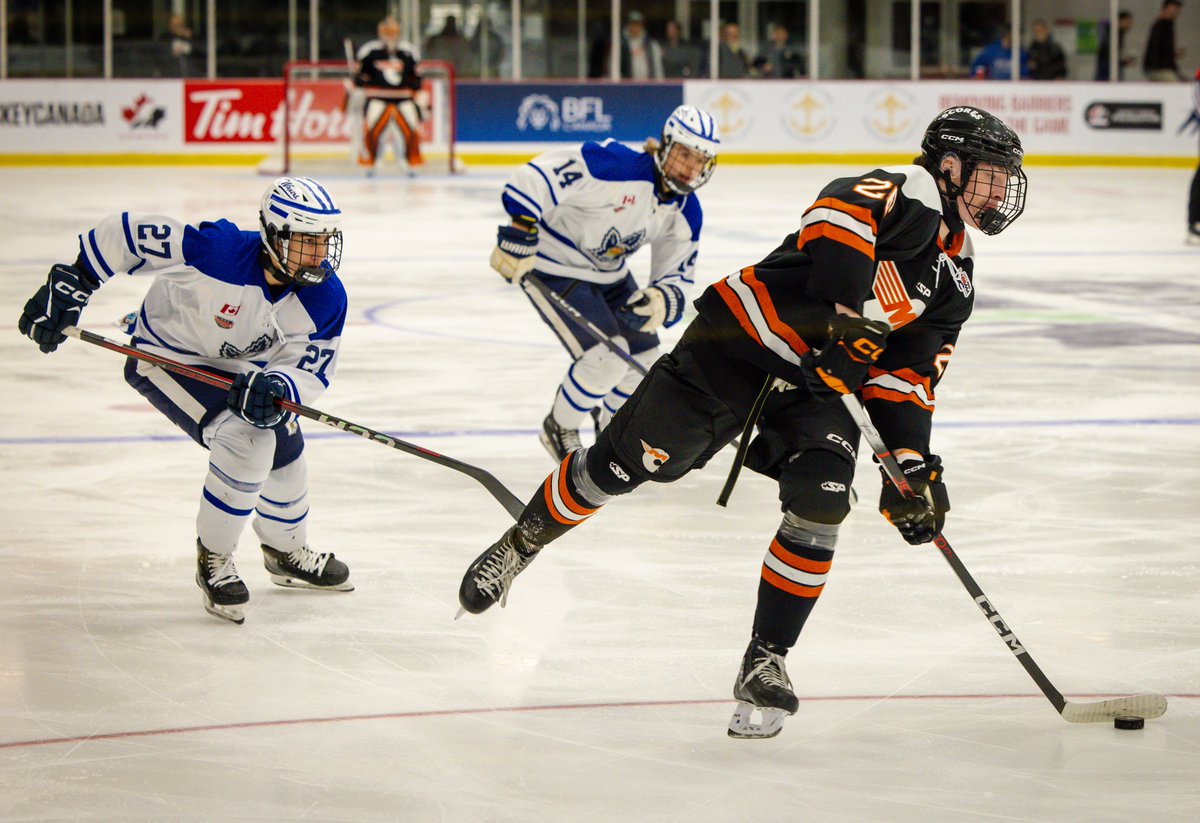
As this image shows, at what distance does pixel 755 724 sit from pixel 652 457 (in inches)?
19.2

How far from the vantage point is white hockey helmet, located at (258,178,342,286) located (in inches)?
134

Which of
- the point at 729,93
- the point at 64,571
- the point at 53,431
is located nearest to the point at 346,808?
the point at 64,571

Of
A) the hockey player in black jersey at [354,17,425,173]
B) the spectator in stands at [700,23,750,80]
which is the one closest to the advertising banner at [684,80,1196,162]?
the spectator in stands at [700,23,750,80]

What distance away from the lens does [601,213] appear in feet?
16.3

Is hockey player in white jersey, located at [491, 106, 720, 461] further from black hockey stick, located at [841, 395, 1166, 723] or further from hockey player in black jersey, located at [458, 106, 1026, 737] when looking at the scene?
black hockey stick, located at [841, 395, 1166, 723]

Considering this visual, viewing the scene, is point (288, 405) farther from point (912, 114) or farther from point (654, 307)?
point (912, 114)

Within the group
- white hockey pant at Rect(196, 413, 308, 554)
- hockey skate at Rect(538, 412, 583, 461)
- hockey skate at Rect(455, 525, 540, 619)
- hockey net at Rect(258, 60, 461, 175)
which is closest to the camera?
hockey skate at Rect(455, 525, 540, 619)

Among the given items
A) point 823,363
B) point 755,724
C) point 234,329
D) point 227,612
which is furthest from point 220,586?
point 823,363

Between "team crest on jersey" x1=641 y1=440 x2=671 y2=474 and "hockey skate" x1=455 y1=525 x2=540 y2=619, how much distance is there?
0.37m

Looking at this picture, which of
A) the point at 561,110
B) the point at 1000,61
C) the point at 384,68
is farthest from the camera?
the point at 1000,61

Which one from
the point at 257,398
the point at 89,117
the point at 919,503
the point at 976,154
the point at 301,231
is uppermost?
the point at 89,117

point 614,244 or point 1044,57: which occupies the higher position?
point 1044,57

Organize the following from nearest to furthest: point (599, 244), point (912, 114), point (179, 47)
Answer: point (599, 244), point (179, 47), point (912, 114)

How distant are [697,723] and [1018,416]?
9.97ft
